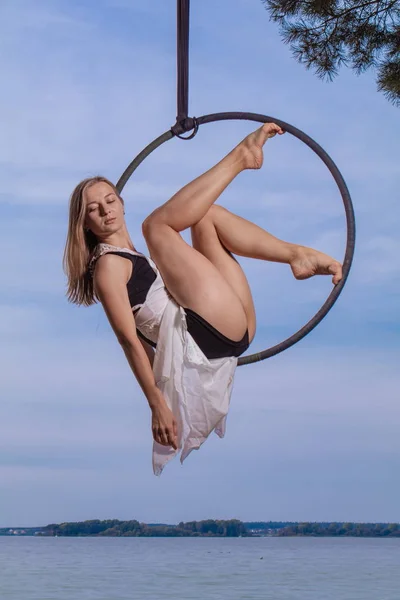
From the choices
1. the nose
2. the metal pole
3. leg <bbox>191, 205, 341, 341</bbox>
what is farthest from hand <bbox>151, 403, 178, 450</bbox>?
the metal pole

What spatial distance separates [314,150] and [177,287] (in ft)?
2.54

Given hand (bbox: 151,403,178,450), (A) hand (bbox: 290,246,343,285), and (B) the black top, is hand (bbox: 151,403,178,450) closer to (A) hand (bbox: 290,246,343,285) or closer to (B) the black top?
(B) the black top

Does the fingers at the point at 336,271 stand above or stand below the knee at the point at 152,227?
below

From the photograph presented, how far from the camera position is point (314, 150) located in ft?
15.3

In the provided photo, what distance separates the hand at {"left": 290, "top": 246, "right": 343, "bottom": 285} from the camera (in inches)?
183

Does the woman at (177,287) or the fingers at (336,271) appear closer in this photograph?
the woman at (177,287)

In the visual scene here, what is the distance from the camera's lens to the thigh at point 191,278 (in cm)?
437

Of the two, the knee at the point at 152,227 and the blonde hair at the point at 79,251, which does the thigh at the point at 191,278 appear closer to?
the knee at the point at 152,227

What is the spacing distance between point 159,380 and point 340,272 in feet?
2.68
